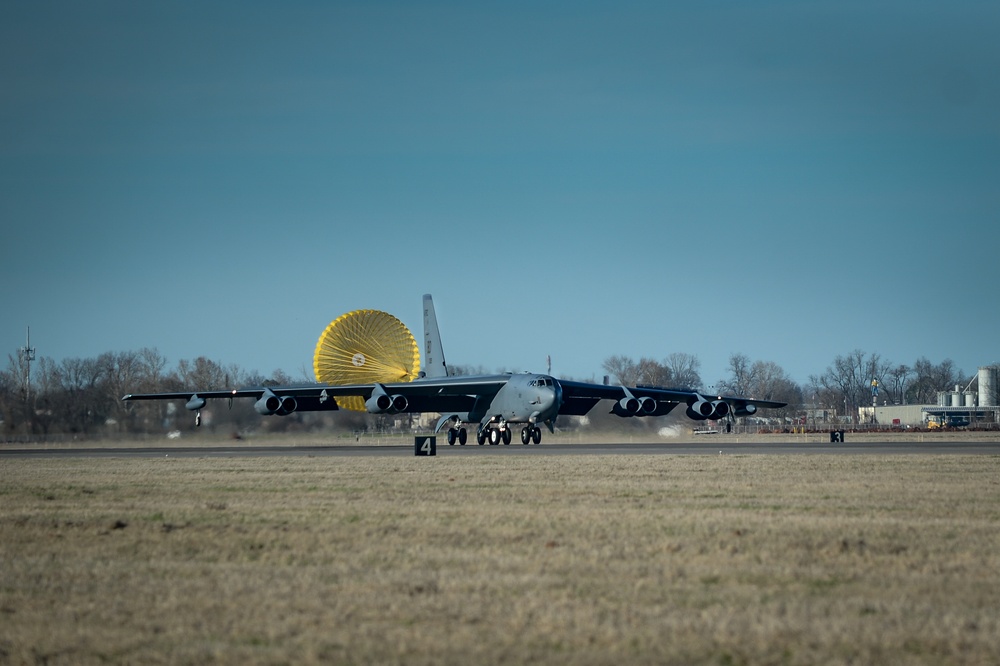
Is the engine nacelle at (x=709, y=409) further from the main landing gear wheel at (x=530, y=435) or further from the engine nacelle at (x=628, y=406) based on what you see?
the main landing gear wheel at (x=530, y=435)

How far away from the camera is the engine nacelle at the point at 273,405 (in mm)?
51719

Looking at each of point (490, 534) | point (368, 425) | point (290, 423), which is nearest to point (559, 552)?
point (490, 534)

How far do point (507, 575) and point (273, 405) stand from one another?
42359 mm

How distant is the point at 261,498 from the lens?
792 inches

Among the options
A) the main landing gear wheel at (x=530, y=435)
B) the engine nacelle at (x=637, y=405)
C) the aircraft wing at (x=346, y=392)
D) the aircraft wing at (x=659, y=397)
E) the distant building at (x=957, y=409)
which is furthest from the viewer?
the distant building at (x=957, y=409)

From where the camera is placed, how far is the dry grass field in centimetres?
796

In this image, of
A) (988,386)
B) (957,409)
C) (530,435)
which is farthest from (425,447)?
(988,386)

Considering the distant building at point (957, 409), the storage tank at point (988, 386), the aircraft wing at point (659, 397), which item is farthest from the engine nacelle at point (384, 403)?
the storage tank at point (988, 386)

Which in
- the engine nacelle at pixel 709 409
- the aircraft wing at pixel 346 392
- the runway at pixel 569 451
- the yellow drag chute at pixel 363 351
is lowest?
the runway at pixel 569 451

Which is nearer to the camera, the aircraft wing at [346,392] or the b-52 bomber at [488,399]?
the b-52 bomber at [488,399]

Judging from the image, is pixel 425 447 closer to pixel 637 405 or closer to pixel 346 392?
pixel 346 392

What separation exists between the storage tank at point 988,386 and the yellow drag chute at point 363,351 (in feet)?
279

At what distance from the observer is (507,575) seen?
1089cm

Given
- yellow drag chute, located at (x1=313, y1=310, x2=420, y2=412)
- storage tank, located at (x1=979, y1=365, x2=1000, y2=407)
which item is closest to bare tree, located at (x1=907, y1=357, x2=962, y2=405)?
storage tank, located at (x1=979, y1=365, x2=1000, y2=407)
